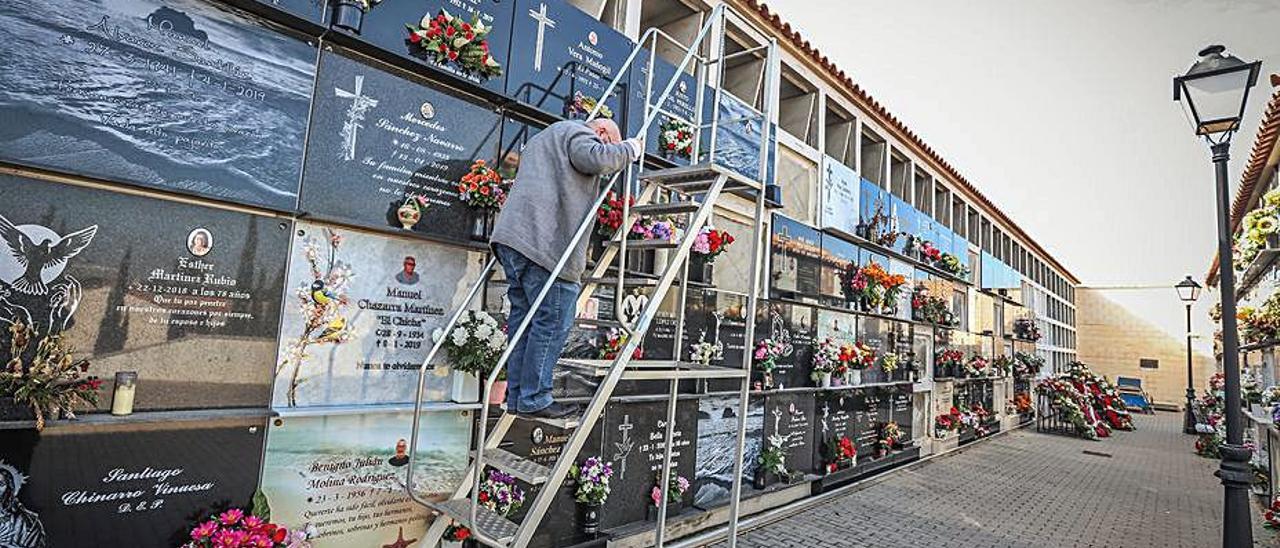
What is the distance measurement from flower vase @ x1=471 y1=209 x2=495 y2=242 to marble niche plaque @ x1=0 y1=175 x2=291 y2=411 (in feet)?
4.24

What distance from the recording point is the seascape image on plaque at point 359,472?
3.67m

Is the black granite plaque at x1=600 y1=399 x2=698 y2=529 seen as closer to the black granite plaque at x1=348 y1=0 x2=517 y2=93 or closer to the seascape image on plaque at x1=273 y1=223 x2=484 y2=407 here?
the seascape image on plaque at x1=273 y1=223 x2=484 y2=407

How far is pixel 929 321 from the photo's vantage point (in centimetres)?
1260

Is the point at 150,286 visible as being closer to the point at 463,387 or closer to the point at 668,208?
the point at 463,387

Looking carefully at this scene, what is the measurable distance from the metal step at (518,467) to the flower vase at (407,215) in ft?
5.68

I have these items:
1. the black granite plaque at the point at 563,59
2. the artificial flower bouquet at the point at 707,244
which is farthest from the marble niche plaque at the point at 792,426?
the black granite plaque at the point at 563,59

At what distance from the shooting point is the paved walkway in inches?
271

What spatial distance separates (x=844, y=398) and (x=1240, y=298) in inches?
453

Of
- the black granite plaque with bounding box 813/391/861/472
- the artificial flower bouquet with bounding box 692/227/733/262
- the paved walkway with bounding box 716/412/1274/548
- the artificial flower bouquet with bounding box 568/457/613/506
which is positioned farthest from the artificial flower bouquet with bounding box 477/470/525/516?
the black granite plaque with bounding box 813/391/861/472

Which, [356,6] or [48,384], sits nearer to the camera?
[48,384]

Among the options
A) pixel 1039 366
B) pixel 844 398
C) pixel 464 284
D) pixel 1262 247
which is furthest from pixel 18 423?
pixel 1039 366

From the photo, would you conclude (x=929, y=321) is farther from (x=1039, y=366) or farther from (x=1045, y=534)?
(x=1039, y=366)

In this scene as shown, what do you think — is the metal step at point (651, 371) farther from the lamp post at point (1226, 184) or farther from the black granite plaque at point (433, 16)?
the lamp post at point (1226, 184)

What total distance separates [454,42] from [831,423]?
7734 millimetres
